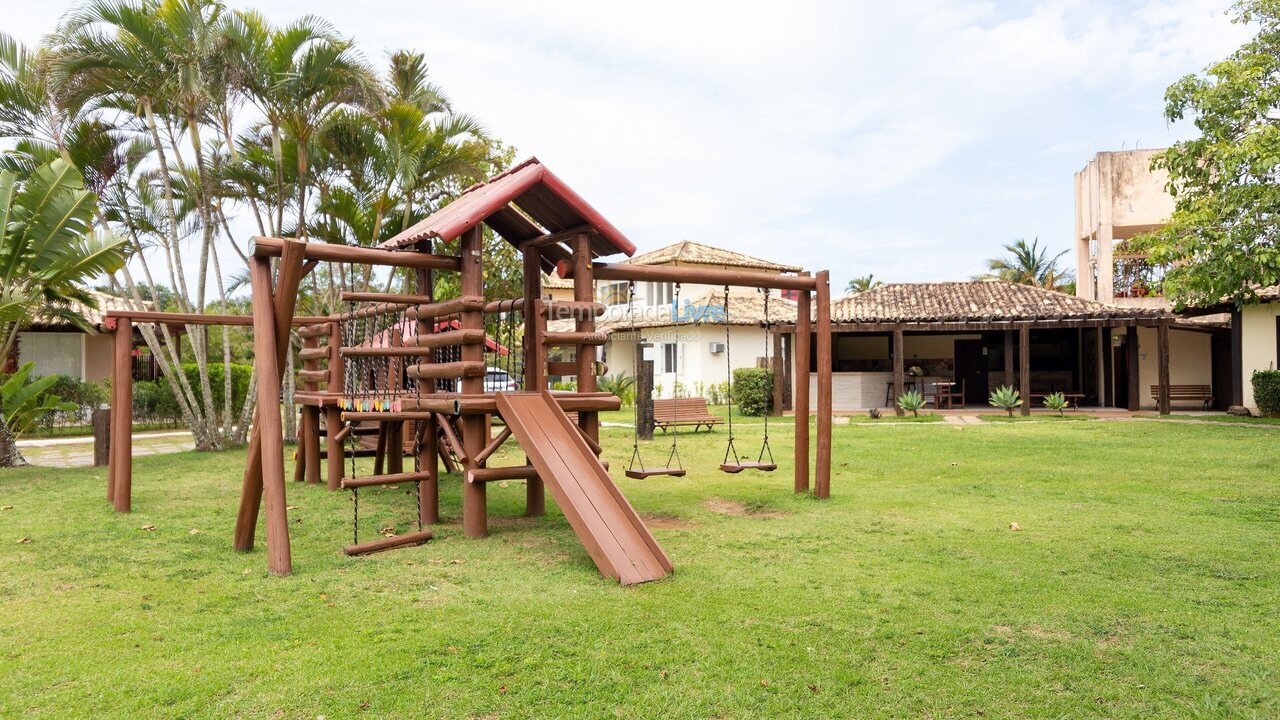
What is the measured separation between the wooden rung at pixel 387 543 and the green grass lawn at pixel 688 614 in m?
0.16

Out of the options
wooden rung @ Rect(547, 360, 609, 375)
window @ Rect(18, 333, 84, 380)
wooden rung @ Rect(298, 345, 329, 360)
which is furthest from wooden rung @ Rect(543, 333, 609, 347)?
window @ Rect(18, 333, 84, 380)

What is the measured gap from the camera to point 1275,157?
48.2 feet

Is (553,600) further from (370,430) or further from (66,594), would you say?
(370,430)

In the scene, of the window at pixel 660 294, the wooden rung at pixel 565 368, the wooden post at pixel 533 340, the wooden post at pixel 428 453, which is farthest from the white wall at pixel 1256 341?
the wooden post at pixel 428 453

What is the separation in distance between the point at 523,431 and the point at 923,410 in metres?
19.0

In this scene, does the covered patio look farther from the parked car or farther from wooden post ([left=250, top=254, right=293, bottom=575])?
wooden post ([left=250, top=254, right=293, bottom=575])

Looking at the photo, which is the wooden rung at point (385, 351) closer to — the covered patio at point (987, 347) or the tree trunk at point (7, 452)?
the tree trunk at point (7, 452)

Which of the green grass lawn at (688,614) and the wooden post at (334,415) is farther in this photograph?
the wooden post at (334,415)

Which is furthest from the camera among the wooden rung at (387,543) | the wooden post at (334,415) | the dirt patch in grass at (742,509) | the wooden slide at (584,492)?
the wooden post at (334,415)

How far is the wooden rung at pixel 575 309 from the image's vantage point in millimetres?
7496

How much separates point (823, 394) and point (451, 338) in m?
4.24

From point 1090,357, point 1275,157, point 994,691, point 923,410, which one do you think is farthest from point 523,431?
point 1090,357

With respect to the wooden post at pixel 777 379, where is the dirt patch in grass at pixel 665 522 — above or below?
below

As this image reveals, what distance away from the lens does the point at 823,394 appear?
9.27 meters
